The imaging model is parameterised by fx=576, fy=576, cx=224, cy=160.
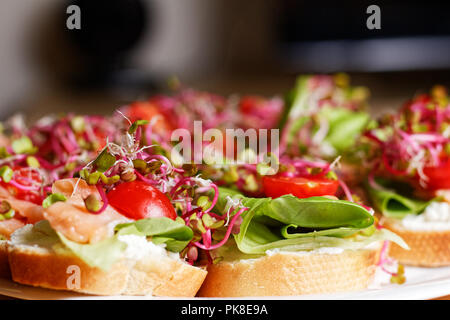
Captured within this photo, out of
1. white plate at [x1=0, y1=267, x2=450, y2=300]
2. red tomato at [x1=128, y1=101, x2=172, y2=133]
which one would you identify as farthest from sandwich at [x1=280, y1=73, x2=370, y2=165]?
white plate at [x1=0, y1=267, x2=450, y2=300]

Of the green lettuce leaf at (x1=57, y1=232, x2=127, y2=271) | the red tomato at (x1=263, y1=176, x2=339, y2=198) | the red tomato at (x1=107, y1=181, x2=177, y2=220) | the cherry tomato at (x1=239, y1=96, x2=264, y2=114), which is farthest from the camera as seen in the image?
the cherry tomato at (x1=239, y1=96, x2=264, y2=114)

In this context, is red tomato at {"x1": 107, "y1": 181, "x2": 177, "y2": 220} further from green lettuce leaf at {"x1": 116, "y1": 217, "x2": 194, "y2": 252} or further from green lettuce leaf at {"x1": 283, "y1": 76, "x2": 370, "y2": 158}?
green lettuce leaf at {"x1": 283, "y1": 76, "x2": 370, "y2": 158}

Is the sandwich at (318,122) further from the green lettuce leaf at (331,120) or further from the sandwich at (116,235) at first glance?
the sandwich at (116,235)

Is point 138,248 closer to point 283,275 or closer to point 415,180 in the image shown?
point 283,275

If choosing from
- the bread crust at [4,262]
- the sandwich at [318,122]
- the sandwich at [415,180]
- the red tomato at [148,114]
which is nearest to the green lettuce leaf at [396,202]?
the sandwich at [415,180]

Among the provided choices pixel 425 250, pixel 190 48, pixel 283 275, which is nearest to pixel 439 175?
pixel 425 250

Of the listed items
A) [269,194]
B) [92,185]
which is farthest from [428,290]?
[92,185]
